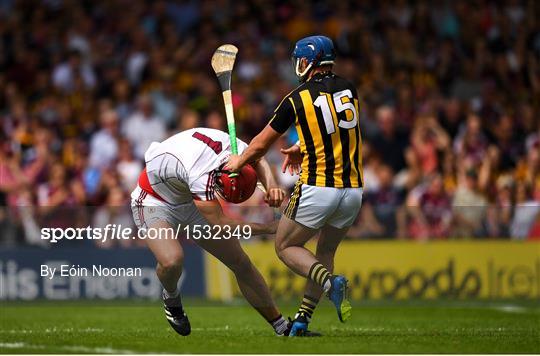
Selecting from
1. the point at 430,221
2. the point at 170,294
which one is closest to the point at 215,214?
the point at 170,294

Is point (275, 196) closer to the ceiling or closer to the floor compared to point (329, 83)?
closer to the floor

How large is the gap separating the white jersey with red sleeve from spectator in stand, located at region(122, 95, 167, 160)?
8.94 m

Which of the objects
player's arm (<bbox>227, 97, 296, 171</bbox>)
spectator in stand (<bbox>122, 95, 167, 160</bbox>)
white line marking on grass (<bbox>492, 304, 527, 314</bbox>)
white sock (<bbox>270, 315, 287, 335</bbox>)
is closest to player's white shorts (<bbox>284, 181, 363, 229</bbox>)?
player's arm (<bbox>227, 97, 296, 171</bbox>)

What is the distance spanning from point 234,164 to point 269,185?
0.38m

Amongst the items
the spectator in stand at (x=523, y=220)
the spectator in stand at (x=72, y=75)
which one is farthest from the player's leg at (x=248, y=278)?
the spectator in stand at (x=72, y=75)

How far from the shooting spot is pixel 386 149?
21328mm

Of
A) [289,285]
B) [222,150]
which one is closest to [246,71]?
[289,285]

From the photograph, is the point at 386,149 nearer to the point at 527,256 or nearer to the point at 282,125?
the point at 527,256

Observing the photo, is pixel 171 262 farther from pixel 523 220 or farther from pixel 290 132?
pixel 290 132

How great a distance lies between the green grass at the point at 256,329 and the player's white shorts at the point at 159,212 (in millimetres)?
1026

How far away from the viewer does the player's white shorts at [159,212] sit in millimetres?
12352

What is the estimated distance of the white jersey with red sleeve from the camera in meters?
12.0

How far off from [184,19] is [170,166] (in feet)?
39.8

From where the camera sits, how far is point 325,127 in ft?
38.5
